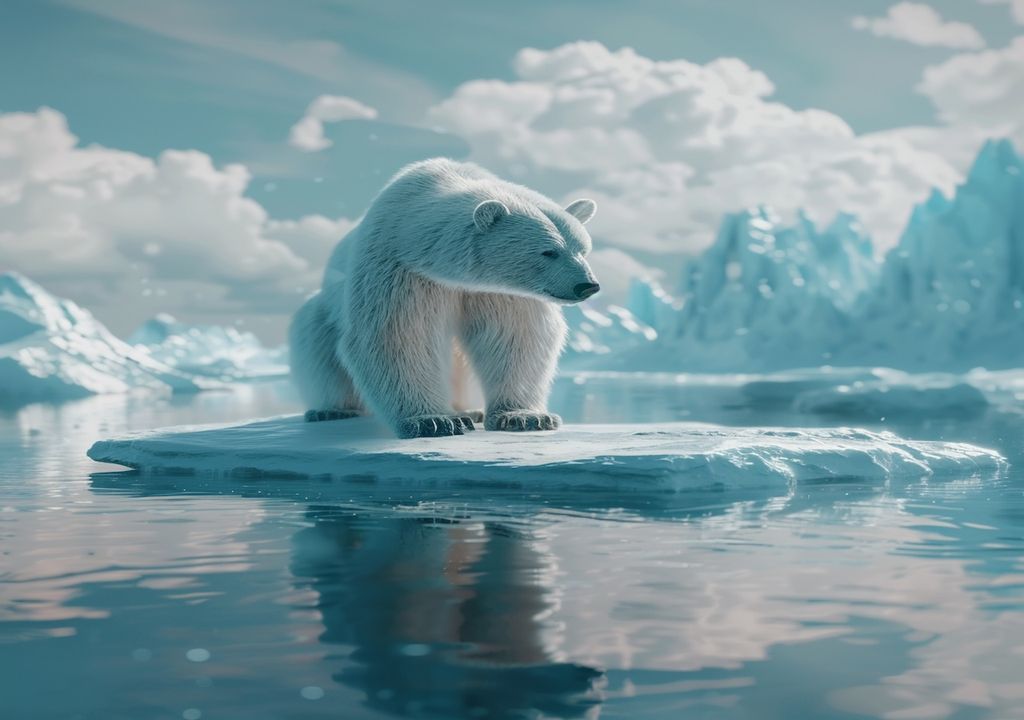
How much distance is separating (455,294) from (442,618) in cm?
448

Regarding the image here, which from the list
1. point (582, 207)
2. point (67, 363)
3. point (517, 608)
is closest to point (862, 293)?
point (67, 363)

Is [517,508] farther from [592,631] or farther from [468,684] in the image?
[468,684]

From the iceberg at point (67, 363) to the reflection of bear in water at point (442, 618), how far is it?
123 feet

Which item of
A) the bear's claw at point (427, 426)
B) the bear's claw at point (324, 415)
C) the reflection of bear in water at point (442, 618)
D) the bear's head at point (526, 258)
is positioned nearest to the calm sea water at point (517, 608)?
the reflection of bear in water at point (442, 618)

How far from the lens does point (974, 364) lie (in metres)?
74.9

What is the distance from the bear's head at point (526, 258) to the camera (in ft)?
22.6

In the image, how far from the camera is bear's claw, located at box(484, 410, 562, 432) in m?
7.78

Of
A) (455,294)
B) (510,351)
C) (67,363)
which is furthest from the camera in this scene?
(67,363)

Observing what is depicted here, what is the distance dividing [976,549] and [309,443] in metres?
4.55

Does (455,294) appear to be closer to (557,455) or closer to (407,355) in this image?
(407,355)

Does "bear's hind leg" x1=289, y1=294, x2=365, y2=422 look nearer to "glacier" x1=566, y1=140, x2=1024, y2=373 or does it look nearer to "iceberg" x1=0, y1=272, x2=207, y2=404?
"iceberg" x1=0, y1=272, x2=207, y2=404

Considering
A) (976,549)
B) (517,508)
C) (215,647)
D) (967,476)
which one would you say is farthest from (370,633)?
(967,476)

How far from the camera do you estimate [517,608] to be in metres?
3.47

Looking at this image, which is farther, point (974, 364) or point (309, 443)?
point (974, 364)
